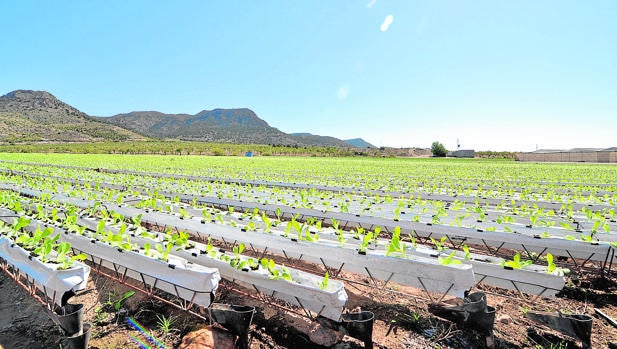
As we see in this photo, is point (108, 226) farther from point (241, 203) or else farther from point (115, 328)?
point (241, 203)

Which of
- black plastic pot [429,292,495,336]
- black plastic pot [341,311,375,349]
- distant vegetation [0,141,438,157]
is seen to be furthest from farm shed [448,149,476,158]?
black plastic pot [341,311,375,349]

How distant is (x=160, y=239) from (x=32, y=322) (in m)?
1.64

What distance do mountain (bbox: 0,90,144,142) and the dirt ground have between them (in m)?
80.6

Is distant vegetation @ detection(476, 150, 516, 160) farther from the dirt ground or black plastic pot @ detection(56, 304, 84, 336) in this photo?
black plastic pot @ detection(56, 304, 84, 336)

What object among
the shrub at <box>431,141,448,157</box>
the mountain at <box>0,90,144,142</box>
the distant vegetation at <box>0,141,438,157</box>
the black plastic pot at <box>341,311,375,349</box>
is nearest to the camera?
the black plastic pot at <box>341,311,375,349</box>

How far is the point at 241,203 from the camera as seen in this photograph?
863 cm

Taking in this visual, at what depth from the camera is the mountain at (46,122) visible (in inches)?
2940

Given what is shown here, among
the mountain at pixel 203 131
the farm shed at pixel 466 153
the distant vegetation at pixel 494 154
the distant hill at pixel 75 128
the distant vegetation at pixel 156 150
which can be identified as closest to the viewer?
the distant vegetation at pixel 156 150

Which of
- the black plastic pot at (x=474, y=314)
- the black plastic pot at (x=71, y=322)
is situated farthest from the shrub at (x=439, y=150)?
the black plastic pot at (x=71, y=322)

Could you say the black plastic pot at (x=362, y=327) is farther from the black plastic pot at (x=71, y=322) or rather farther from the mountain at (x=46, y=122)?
the mountain at (x=46, y=122)

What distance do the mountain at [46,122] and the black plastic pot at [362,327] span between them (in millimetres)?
83602

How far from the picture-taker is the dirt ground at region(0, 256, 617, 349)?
3.35 m

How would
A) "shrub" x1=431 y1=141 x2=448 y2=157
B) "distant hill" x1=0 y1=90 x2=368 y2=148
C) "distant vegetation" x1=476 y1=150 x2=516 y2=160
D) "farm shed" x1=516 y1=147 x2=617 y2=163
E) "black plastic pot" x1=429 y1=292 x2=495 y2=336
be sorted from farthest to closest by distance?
"distant hill" x1=0 y1=90 x2=368 y2=148
"shrub" x1=431 y1=141 x2=448 y2=157
"distant vegetation" x1=476 y1=150 x2=516 y2=160
"farm shed" x1=516 y1=147 x2=617 y2=163
"black plastic pot" x1=429 y1=292 x2=495 y2=336

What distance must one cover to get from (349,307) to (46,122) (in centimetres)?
12471
